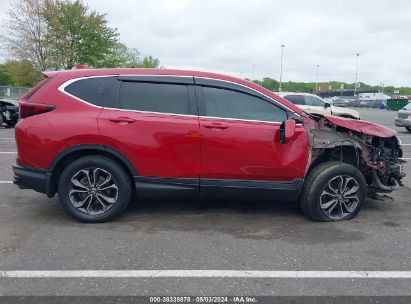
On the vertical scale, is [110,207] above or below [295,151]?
below

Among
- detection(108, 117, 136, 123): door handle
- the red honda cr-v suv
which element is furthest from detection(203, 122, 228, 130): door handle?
detection(108, 117, 136, 123): door handle

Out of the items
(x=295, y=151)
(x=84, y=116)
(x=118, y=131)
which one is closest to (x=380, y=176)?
(x=295, y=151)

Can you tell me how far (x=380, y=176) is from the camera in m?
5.29

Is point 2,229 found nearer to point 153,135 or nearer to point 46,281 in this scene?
point 46,281

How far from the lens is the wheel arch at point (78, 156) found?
15.3 feet

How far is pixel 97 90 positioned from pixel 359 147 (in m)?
3.25

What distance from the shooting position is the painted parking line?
349 cm

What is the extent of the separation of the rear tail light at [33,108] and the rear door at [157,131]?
2.10 feet

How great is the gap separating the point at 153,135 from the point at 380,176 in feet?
9.70

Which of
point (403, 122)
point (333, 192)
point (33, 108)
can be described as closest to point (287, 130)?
point (333, 192)

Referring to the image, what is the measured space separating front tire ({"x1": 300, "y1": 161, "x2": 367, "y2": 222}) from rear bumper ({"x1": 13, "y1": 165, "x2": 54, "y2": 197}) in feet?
9.86

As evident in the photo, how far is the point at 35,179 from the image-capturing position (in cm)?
471

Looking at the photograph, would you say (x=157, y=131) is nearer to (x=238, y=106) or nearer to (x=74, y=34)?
(x=238, y=106)

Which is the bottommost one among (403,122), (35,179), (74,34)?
(403,122)
